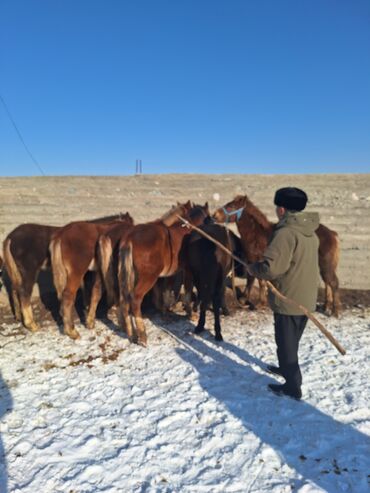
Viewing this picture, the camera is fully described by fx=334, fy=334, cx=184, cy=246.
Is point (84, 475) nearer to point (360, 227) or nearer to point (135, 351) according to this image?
point (135, 351)

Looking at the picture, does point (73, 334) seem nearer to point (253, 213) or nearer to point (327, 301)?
point (253, 213)

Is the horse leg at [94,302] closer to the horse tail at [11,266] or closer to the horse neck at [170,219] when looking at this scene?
the horse tail at [11,266]

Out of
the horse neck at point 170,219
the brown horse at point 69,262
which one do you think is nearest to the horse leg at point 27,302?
the brown horse at point 69,262

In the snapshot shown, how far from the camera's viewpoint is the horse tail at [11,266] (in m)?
5.80

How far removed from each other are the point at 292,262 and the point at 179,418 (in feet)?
6.35

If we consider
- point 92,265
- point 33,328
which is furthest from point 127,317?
point 33,328

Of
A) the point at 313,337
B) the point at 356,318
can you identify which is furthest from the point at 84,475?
the point at 356,318

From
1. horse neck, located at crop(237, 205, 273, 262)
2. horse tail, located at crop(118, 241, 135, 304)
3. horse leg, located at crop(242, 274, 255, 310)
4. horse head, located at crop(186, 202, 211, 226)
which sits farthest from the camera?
horse leg, located at crop(242, 274, 255, 310)

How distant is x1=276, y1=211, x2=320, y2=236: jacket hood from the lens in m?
3.34

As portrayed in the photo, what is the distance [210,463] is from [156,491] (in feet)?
1.66

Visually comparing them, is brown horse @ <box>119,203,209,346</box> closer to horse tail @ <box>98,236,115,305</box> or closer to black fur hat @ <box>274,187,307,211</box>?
horse tail @ <box>98,236,115,305</box>

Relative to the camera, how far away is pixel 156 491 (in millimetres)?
2445

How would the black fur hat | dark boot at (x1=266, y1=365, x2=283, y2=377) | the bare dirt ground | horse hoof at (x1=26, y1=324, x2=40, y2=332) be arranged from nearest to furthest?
the black fur hat, dark boot at (x1=266, y1=365, x2=283, y2=377), horse hoof at (x1=26, y1=324, x2=40, y2=332), the bare dirt ground

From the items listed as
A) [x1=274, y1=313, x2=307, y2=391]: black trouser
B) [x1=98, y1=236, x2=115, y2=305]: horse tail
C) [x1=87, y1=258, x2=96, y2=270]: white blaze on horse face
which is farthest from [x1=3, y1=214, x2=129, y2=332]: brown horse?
[x1=274, y1=313, x2=307, y2=391]: black trouser
